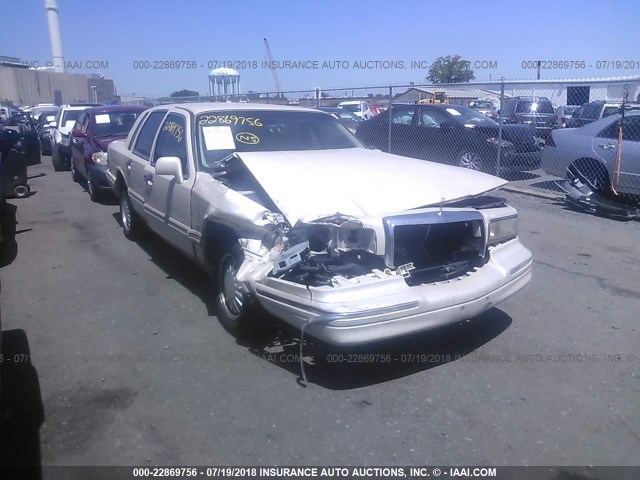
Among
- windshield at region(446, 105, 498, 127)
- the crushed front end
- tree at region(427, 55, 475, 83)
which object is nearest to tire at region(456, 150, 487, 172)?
windshield at region(446, 105, 498, 127)

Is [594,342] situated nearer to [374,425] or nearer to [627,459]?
[627,459]

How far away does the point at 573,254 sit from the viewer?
21.3 ft

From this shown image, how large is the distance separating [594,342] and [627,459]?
1.50 meters

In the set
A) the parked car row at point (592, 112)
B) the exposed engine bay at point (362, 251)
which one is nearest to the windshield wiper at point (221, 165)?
the exposed engine bay at point (362, 251)

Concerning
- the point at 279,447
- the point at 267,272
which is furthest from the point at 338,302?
the point at 279,447

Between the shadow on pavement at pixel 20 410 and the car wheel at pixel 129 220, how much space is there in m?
2.70

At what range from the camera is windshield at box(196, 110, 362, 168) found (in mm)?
4891

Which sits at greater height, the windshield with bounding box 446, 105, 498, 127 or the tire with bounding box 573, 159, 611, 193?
the windshield with bounding box 446, 105, 498, 127

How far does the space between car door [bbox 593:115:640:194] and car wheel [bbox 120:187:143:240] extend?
7240 mm

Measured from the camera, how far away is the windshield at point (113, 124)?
1015 cm

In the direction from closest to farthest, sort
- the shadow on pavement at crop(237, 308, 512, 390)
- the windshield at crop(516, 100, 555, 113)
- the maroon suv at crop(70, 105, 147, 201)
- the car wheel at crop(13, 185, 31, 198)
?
the shadow on pavement at crop(237, 308, 512, 390), the maroon suv at crop(70, 105, 147, 201), the car wheel at crop(13, 185, 31, 198), the windshield at crop(516, 100, 555, 113)

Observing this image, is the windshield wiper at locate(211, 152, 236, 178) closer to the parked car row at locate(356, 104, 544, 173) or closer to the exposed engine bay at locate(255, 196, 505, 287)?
the exposed engine bay at locate(255, 196, 505, 287)

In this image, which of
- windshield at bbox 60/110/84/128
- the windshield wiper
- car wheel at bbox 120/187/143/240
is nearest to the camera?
the windshield wiper

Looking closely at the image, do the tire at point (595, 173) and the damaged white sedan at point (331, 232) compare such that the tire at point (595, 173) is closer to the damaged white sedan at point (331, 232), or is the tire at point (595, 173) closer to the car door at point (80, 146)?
the damaged white sedan at point (331, 232)
